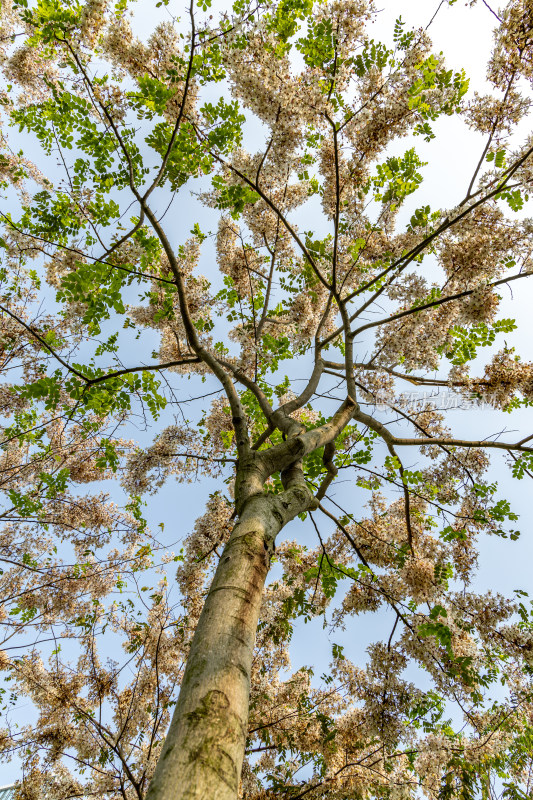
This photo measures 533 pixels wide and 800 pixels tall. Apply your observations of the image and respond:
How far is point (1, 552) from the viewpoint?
7.50m

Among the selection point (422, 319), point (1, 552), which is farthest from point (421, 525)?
point (1, 552)

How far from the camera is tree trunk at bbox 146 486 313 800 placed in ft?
4.37

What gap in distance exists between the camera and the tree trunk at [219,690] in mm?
1331

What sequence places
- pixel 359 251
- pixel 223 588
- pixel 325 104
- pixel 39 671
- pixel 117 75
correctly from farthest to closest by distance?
1. pixel 39 671
2. pixel 359 251
3. pixel 117 75
4. pixel 325 104
5. pixel 223 588

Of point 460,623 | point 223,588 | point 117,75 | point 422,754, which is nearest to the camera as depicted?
point 223,588

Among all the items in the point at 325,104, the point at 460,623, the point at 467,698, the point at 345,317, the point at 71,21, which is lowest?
the point at 467,698

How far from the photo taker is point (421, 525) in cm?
701

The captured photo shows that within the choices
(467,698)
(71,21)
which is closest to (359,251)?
(71,21)

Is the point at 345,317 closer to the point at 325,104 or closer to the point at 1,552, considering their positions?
the point at 325,104

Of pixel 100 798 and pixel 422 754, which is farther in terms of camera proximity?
pixel 100 798

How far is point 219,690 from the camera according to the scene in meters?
1.66

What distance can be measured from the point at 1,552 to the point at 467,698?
811cm

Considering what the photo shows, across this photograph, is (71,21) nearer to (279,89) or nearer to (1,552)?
(279,89)

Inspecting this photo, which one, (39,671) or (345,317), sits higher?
(345,317)
